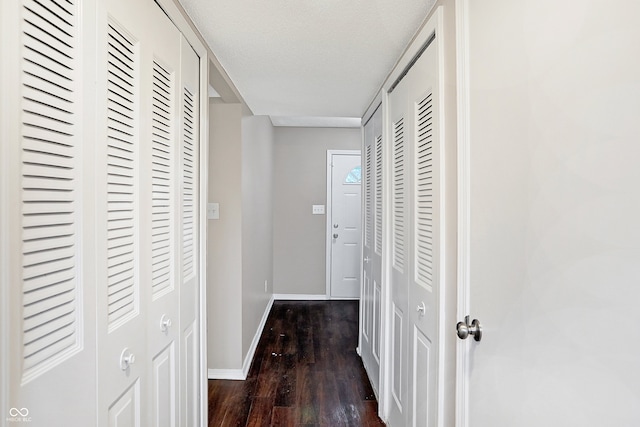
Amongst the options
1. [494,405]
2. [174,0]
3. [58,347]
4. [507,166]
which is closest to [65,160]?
[58,347]

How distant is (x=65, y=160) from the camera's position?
0.74 meters

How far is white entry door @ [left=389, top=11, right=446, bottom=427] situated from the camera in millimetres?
1310

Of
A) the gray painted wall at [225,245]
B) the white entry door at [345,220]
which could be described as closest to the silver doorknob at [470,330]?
the gray painted wall at [225,245]

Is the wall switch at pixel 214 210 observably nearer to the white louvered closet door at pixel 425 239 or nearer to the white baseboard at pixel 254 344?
the white baseboard at pixel 254 344

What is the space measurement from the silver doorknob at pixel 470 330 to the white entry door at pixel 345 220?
148 inches

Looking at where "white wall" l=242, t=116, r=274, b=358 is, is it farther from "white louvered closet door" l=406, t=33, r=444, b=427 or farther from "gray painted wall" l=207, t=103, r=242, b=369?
"white louvered closet door" l=406, t=33, r=444, b=427

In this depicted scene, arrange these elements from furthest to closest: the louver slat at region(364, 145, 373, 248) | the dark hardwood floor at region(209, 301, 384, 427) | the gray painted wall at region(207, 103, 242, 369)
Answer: the louver slat at region(364, 145, 373, 248), the gray painted wall at region(207, 103, 242, 369), the dark hardwood floor at region(209, 301, 384, 427)

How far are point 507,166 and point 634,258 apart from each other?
1.26 ft

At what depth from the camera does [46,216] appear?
0.69m

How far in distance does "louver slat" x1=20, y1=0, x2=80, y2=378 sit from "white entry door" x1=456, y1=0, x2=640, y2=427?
3.44ft

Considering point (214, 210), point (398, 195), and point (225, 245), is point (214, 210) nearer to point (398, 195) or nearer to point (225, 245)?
point (225, 245)

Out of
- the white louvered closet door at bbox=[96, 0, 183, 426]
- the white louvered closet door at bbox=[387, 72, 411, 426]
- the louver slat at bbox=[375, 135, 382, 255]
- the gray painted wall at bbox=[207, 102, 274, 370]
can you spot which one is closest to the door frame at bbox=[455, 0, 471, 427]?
the white louvered closet door at bbox=[387, 72, 411, 426]

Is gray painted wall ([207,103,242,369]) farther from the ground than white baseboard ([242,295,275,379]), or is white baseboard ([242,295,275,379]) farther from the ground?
gray painted wall ([207,103,242,369])

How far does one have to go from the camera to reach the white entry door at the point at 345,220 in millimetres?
4824
